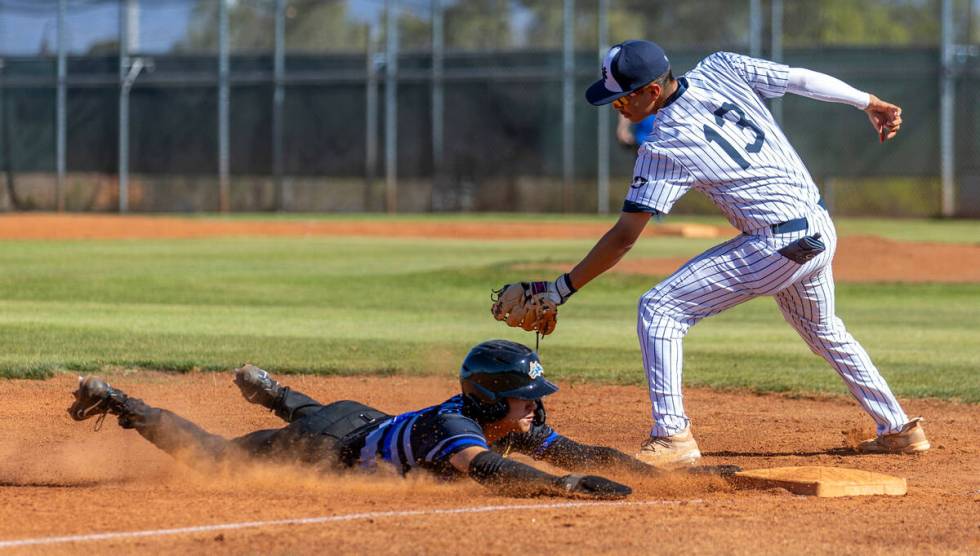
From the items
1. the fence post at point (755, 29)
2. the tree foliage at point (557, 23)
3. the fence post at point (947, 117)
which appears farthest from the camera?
the tree foliage at point (557, 23)

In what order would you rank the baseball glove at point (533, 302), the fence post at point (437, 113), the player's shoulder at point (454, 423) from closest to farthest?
1. the player's shoulder at point (454, 423)
2. the baseball glove at point (533, 302)
3. the fence post at point (437, 113)

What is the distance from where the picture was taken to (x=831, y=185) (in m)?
29.5

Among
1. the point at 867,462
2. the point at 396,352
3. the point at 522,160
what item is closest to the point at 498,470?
the point at 867,462

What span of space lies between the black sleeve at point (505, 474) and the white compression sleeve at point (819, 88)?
219cm

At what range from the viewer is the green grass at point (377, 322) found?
9695 mm

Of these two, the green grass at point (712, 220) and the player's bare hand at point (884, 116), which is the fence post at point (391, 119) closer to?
the green grass at point (712, 220)

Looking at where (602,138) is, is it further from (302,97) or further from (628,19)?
(302,97)

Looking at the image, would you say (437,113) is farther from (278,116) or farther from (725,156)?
(725,156)

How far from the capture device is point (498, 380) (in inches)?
214

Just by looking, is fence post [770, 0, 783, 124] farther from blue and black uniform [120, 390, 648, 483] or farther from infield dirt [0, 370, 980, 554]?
blue and black uniform [120, 390, 648, 483]

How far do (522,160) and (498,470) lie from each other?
27244mm

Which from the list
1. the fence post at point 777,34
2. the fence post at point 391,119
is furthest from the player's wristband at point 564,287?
the fence post at point 391,119

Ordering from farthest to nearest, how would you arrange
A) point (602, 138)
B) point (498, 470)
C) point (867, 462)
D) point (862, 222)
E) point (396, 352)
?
1. point (602, 138)
2. point (862, 222)
3. point (396, 352)
4. point (867, 462)
5. point (498, 470)

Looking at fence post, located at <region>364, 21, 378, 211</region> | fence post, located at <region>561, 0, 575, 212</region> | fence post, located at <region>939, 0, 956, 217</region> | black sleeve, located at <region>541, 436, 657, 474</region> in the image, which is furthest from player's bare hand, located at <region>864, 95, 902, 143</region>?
fence post, located at <region>364, 21, 378, 211</region>
